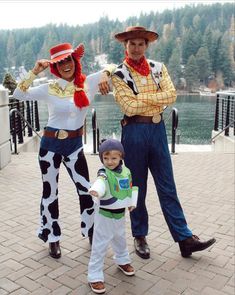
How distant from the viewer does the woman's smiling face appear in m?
3.21

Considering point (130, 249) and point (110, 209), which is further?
point (130, 249)

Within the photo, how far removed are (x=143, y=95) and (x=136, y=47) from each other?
432 millimetres

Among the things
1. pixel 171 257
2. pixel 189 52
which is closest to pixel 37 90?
pixel 171 257

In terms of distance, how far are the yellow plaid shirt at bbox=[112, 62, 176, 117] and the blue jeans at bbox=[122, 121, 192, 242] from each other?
16 centimetres

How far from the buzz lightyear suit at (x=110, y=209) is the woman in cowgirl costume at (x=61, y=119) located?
62 cm

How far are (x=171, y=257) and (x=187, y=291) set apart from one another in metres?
0.61

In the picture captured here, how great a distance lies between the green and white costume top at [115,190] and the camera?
9.28ft

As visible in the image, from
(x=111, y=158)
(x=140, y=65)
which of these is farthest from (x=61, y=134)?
(x=140, y=65)

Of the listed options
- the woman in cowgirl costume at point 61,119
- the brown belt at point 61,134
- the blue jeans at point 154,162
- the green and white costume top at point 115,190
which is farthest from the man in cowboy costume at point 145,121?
the green and white costume top at point 115,190

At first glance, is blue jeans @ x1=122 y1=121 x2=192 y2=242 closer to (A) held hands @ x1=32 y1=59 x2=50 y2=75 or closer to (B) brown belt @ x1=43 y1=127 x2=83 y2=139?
(B) brown belt @ x1=43 y1=127 x2=83 y2=139

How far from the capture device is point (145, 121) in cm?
335

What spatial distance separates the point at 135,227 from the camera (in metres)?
3.65

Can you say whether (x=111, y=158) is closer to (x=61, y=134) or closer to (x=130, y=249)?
(x=61, y=134)

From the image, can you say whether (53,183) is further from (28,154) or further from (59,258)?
(28,154)
